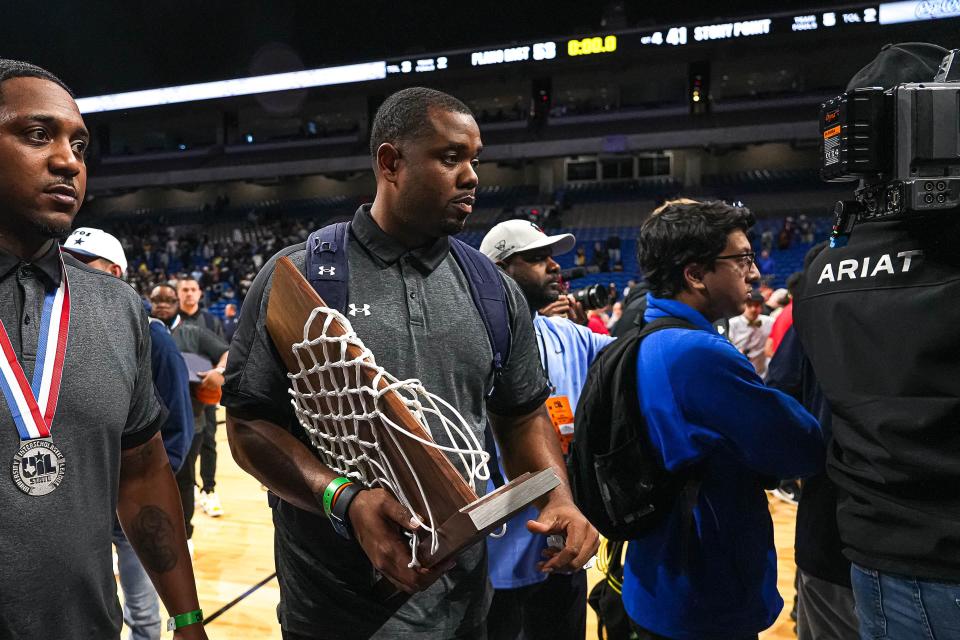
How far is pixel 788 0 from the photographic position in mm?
18406

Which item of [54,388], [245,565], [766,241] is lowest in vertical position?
[245,565]

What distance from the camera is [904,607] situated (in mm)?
1207

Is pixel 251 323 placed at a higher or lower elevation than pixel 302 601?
higher

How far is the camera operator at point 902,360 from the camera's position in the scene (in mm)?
1149

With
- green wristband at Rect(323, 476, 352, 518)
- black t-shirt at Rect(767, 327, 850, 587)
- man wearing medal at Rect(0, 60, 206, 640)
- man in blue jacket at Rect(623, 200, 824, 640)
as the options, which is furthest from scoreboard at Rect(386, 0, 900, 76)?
green wristband at Rect(323, 476, 352, 518)

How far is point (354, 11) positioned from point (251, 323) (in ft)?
73.5

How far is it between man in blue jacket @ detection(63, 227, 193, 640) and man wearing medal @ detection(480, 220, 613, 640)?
117 centimetres

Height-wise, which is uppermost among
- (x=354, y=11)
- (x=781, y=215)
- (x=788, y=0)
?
(x=354, y=11)

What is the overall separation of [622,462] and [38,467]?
1.20 meters

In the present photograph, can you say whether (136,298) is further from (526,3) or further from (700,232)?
(526,3)

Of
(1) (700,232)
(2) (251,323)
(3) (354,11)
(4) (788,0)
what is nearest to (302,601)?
(2) (251,323)

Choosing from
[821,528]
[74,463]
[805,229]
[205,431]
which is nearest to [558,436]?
[821,528]

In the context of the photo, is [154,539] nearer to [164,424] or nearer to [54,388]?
[54,388]

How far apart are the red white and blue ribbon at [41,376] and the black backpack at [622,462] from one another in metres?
1.18
